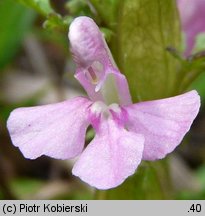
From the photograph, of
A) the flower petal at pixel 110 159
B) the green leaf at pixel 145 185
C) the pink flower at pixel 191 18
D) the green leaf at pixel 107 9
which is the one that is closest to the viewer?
the flower petal at pixel 110 159

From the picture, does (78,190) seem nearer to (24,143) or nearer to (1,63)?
(1,63)

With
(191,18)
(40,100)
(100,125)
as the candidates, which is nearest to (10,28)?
(40,100)

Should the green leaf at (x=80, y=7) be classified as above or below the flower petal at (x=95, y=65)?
above

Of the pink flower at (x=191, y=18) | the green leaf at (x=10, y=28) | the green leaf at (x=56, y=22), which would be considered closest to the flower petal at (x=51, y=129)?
the green leaf at (x=56, y=22)

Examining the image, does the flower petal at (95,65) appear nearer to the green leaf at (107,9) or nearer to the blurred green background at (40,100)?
the green leaf at (107,9)

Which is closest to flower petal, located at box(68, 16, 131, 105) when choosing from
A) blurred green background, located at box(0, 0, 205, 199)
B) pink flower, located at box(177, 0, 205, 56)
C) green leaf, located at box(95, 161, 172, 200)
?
green leaf, located at box(95, 161, 172, 200)

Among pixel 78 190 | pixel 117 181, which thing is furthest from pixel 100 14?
pixel 78 190

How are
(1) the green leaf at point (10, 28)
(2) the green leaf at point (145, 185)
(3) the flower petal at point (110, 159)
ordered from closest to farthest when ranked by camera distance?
(3) the flower petal at point (110, 159)
(2) the green leaf at point (145, 185)
(1) the green leaf at point (10, 28)
